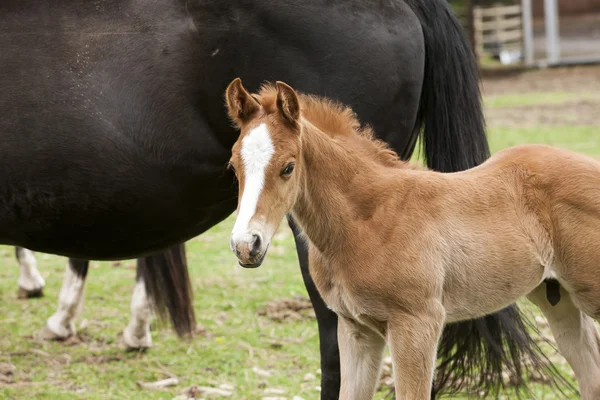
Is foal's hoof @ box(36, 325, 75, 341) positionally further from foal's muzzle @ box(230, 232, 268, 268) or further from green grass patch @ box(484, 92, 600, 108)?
green grass patch @ box(484, 92, 600, 108)

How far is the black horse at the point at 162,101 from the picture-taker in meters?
3.55

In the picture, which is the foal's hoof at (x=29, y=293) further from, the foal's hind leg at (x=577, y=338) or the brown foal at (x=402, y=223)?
the foal's hind leg at (x=577, y=338)

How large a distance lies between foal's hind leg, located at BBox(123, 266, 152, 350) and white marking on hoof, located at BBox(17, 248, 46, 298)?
55.8 inches

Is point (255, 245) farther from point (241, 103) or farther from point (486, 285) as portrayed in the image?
point (486, 285)

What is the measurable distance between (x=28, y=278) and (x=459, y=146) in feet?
12.5

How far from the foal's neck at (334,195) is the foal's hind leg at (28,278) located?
3.88 m

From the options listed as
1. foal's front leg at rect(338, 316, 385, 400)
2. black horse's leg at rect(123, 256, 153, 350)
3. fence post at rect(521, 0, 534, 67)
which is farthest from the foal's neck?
fence post at rect(521, 0, 534, 67)

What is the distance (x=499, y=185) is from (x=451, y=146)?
60 centimetres

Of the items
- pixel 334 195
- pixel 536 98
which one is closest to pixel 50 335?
pixel 334 195

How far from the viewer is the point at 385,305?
2.99 m

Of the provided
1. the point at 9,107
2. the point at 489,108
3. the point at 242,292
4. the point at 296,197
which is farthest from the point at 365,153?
the point at 489,108

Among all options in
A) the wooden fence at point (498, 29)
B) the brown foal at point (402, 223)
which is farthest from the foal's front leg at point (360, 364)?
the wooden fence at point (498, 29)

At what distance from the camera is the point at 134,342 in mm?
5379

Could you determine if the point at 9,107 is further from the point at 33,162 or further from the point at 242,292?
the point at 242,292
